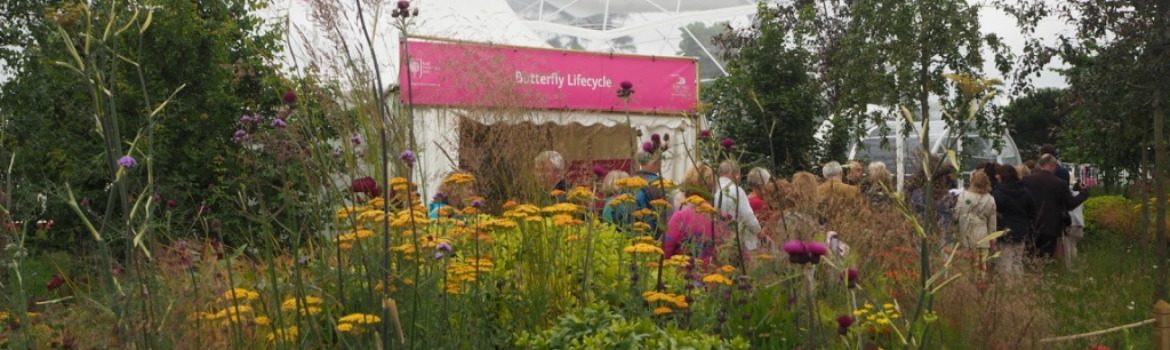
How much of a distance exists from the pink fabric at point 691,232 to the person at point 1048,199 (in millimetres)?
5721

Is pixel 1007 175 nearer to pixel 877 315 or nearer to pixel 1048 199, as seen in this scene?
pixel 1048 199

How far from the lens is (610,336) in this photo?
3.56 metres

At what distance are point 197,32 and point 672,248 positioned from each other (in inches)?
167

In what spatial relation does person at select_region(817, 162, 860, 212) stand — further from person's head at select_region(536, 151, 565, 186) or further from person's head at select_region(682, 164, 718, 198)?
person's head at select_region(536, 151, 565, 186)

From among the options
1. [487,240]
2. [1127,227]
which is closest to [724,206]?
[487,240]

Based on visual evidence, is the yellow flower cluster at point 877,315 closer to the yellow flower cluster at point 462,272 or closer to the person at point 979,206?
the yellow flower cluster at point 462,272

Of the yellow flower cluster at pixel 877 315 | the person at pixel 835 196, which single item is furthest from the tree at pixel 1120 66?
the yellow flower cluster at pixel 877 315

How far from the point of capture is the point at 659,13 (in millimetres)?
24922

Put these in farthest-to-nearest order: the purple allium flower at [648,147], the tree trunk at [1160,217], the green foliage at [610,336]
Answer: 1. the tree trunk at [1160,217]
2. the purple allium flower at [648,147]
3. the green foliage at [610,336]

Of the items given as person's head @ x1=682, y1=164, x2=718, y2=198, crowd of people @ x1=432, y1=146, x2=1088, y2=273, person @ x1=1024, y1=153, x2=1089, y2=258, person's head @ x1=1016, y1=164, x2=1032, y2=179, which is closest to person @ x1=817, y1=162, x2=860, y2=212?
crowd of people @ x1=432, y1=146, x2=1088, y2=273

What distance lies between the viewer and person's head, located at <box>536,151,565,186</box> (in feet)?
15.9

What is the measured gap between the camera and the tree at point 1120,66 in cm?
853

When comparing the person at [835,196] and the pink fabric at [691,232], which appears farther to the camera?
the person at [835,196]

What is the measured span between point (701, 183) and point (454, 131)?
4.48 feet
